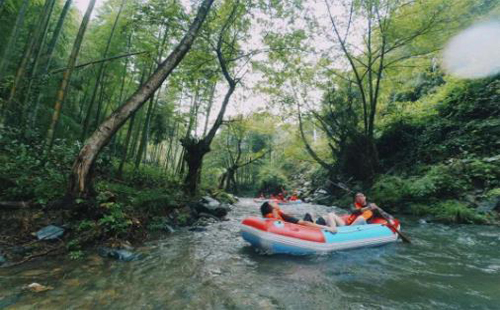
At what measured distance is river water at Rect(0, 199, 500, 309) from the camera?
259 cm

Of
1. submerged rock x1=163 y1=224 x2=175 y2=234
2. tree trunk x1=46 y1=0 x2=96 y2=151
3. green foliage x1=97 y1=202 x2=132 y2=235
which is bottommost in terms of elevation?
submerged rock x1=163 y1=224 x2=175 y2=234

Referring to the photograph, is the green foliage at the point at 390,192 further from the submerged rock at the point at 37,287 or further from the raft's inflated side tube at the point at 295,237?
the submerged rock at the point at 37,287

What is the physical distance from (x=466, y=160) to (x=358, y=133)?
483 centimetres

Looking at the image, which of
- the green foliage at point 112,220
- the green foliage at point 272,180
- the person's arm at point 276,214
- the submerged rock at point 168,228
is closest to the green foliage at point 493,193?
the person's arm at point 276,214

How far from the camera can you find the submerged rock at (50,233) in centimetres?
360

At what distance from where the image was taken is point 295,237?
4426mm

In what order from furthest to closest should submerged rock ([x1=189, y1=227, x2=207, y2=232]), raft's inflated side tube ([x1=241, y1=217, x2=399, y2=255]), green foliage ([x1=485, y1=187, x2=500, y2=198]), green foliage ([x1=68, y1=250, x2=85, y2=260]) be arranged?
green foliage ([x1=485, y1=187, x2=500, y2=198]), submerged rock ([x1=189, y1=227, x2=207, y2=232]), raft's inflated side tube ([x1=241, y1=217, x2=399, y2=255]), green foliage ([x1=68, y1=250, x2=85, y2=260])

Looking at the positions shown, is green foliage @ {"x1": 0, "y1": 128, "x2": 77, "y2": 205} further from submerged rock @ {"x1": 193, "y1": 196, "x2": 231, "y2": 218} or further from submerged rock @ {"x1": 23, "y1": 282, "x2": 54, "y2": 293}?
submerged rock @ {"x1": 193, "y1": 196, "x2": 231, "y2": 218}

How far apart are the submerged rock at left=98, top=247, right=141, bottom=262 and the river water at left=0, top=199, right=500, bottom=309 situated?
145 millimetres

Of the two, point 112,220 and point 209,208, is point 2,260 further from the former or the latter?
point 209,208

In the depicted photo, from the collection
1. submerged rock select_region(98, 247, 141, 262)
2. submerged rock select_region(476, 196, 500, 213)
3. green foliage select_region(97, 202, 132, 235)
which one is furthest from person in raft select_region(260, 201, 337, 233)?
submerged rock select_region(476, 196, 500, 213)

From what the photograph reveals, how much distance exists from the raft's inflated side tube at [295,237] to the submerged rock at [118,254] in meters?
2.03

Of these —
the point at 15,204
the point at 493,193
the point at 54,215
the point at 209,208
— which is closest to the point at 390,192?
the point at 493,193

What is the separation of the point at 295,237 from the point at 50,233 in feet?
13.1
